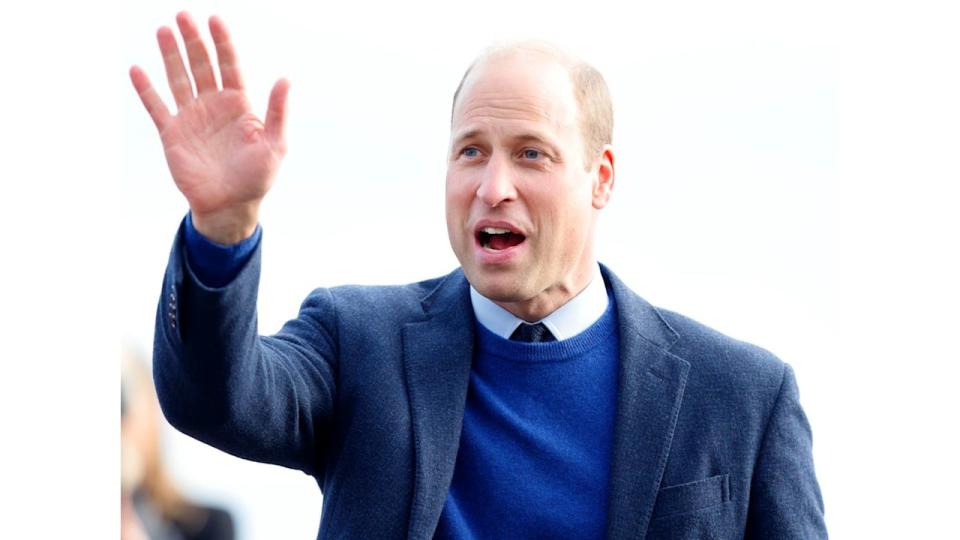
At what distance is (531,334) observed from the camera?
9.12 feet

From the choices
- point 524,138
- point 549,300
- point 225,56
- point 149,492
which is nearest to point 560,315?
point 549,300

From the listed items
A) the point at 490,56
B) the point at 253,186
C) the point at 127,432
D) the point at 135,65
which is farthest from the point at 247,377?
the point at 127,432

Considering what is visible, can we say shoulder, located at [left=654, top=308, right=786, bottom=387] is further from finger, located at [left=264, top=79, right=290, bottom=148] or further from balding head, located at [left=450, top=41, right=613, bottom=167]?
finger, located at [left=264, top=79, right=290, bottom=148]

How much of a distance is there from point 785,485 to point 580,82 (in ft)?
3.11

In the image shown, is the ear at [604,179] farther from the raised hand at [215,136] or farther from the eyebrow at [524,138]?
the raised hand at [215,136]

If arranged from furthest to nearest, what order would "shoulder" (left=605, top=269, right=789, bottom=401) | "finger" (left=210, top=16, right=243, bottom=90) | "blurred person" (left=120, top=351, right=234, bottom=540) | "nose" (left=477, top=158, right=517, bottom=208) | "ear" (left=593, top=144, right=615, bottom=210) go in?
"blurred person" (left=120, top=351, right=234, bottom=540), "ear" (left=593, top=144, right=615, bottom=210), "shoulder" (left=605, top=269, right=789, bottom=401), "nose" (left=477, top=158, right=517, bottom=208), "finger" (left=210, top=16, right=243, bottom=90)

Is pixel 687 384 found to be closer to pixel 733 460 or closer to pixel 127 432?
pixel 733 460

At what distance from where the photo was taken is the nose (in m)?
2.60

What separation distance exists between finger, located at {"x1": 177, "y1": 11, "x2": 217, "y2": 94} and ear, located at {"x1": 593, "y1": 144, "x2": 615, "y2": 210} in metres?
1.00

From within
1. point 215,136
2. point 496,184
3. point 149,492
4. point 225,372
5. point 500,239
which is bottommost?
point 149,492

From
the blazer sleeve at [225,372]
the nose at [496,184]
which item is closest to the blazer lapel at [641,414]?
the nose at [496,184]

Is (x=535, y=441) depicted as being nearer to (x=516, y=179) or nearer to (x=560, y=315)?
(x=560, y=315)

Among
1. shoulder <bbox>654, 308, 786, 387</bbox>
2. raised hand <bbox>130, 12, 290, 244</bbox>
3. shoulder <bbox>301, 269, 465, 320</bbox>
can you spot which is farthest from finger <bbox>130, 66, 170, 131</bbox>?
shoulder <bbox>654, 308, 786, 387</bbox>

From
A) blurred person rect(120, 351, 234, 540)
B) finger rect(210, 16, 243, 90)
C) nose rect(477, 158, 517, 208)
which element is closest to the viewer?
finger rect(210, 16, 243, 90)
